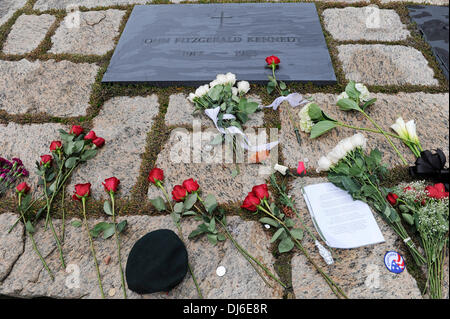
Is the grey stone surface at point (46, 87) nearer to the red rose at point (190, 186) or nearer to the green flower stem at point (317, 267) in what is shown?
the red rose at point (190, 186)

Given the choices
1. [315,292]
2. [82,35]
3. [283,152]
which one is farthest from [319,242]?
[82,35]

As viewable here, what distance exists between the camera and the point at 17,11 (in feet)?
9.94

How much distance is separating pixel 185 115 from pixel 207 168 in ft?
1.47

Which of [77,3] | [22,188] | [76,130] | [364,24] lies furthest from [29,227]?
[364,24]

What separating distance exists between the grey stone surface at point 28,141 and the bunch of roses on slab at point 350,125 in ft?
4.95

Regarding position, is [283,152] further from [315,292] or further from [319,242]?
[315,292]

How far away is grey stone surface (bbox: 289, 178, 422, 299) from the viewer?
53.4 inches

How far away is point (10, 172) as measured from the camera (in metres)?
1.82

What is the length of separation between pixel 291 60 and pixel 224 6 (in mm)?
875

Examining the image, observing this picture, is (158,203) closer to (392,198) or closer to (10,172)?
(10,172)

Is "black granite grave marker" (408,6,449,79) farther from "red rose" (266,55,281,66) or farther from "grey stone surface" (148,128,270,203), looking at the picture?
"grey stone surface" (148,128,270,203)

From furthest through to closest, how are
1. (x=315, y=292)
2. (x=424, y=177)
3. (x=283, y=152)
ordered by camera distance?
1. (x=283, y=152)
2. (x=424, y=177)
3. (x=315, y=292)

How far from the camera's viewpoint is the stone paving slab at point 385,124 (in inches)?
71.3

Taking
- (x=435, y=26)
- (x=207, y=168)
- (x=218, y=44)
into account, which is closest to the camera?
(x=207, y=168)
